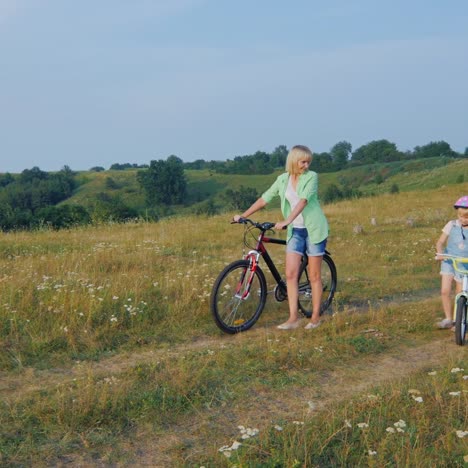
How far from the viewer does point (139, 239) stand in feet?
40.9

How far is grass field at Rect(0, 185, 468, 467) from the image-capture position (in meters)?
3.62

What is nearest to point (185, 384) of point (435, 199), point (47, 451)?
point (47, 451)

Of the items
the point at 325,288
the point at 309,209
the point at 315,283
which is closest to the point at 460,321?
the point at 315,283

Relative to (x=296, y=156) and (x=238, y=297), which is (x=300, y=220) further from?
(x=238, y=297)

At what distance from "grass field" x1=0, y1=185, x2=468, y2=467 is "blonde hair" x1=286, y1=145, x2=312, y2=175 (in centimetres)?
186

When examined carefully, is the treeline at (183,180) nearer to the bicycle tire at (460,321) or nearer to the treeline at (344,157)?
the treeline at (344,157)

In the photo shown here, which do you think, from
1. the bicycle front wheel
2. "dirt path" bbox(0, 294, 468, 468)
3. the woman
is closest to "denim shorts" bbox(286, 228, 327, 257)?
the woman

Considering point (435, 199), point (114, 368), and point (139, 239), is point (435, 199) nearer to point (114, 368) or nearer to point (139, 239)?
point (139, 239)

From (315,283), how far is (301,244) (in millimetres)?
534

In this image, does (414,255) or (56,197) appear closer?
(414,255)

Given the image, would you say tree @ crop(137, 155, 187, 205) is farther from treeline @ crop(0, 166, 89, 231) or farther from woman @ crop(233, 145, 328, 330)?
woman @ crop(233, 145, 328, 330)

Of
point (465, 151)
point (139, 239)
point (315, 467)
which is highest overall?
point (465, 151)

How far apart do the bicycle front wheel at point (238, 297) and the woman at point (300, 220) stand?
0.39 meters

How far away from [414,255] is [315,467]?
8.74m
